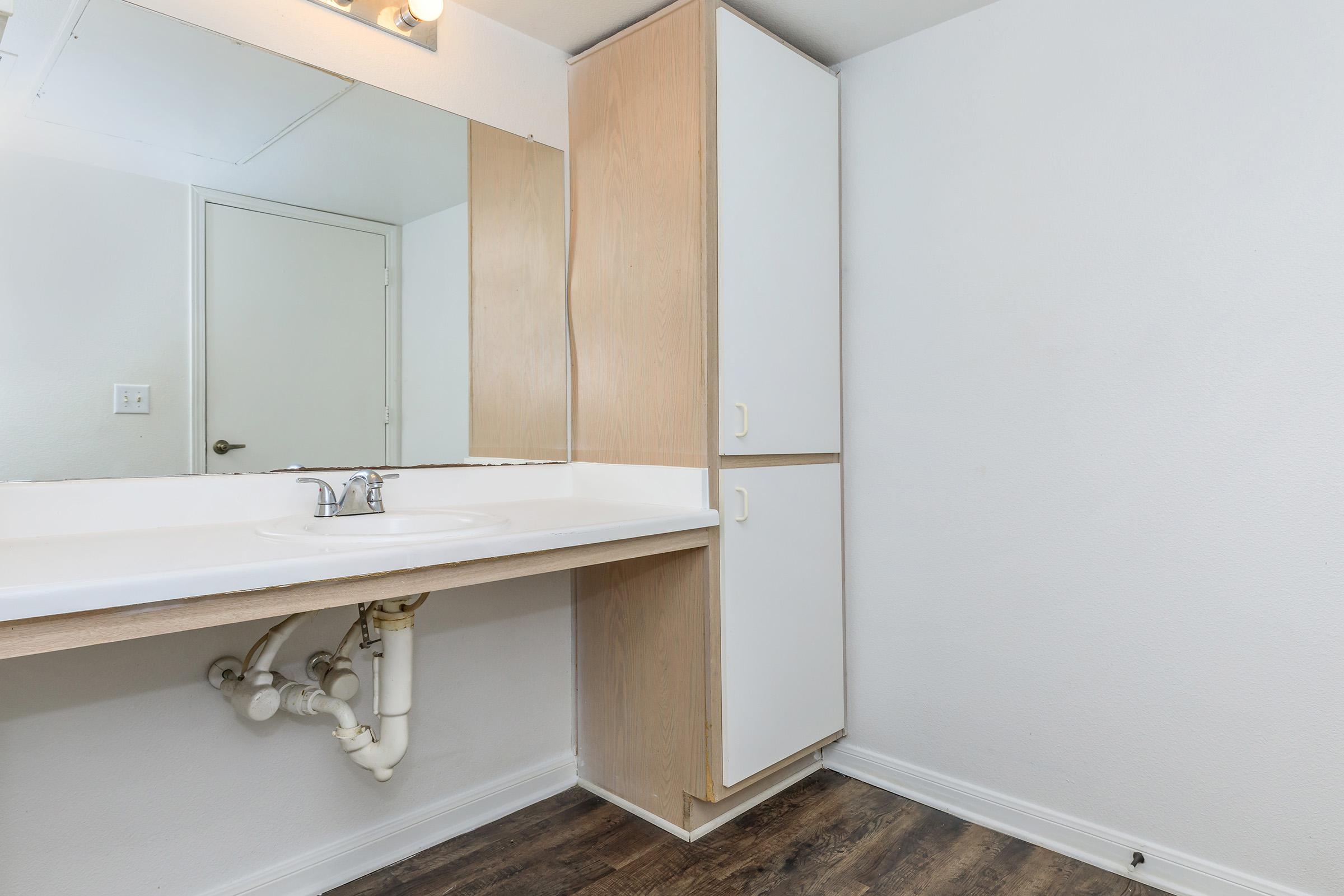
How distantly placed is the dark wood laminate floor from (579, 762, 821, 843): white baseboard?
18mm

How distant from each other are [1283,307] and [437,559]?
1745 millimetres

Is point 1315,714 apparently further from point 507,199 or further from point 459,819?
point 507,199

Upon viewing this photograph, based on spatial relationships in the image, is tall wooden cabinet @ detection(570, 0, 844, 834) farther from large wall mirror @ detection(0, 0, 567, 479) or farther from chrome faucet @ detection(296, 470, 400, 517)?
chrome faucet @ detection(296, 470, 400, 517)

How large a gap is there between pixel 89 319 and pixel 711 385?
4.16 feet

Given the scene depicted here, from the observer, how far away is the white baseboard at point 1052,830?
5.30 feet

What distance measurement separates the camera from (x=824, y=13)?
78.5 inches

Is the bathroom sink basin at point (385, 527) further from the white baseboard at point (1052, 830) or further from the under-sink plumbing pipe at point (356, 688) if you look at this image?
the white baseboard at point (1052, 830)

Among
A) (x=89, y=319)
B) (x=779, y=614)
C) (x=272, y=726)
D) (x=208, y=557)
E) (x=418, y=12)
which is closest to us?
(x=208, y=557)

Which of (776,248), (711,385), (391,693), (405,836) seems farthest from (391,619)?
(776,248)

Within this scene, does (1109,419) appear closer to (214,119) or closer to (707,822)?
(707,822)

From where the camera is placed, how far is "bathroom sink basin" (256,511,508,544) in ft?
4.39

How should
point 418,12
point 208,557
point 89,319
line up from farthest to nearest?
1. point 418,12
2. point 89,319
3. point 208,557

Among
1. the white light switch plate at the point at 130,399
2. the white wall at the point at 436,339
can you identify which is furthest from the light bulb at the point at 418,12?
the white light switch plate at the point at 130,399

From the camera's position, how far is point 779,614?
2021 mm
